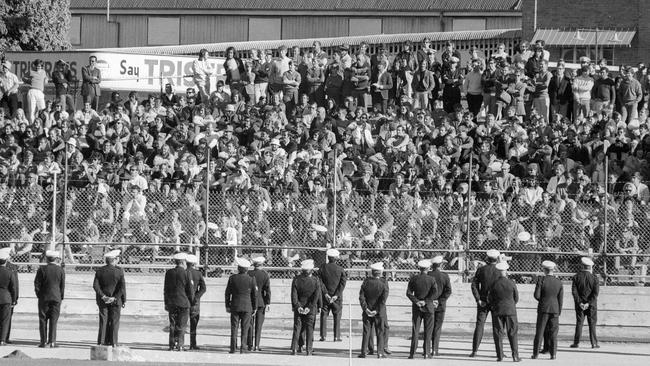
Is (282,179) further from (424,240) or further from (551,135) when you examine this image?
(551,135)

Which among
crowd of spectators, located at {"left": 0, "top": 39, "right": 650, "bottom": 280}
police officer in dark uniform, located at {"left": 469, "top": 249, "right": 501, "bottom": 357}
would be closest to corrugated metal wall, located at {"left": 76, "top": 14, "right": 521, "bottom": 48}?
crowd of spectators, located at {"left": 0, "top": 39, "right": 650, "bottom": 280}

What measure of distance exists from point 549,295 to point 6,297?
349 inches

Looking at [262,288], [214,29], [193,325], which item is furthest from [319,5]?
[193,325]

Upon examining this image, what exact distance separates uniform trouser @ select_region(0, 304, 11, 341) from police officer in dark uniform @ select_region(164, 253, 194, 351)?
258cm

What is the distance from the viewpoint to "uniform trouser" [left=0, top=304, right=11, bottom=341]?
25125mm

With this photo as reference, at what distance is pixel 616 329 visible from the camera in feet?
90.0

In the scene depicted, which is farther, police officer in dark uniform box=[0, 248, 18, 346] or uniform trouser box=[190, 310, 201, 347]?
uniform trouser box=[190, 310, 201, 347]

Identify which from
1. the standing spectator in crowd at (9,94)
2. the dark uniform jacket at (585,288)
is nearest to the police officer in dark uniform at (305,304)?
the dark uniform jacket at (585,288)

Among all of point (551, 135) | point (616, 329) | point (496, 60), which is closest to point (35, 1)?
point (496, 60)

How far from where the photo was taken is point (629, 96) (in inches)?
1291

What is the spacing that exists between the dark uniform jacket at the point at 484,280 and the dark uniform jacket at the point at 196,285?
4.46 metres

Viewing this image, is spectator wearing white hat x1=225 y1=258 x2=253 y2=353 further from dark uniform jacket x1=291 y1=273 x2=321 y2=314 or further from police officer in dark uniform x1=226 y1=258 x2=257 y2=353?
dark uniform jacket x1=291 y1=273 x2=321 y2=314

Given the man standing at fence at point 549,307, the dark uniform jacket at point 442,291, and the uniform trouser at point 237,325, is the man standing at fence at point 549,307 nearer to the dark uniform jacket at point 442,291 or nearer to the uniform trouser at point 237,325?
the dark uniform jacket at point 442,291

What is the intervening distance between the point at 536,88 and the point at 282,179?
24.5ft
